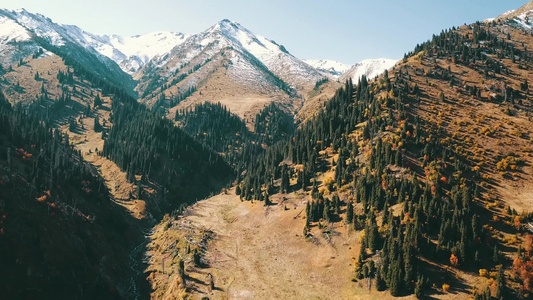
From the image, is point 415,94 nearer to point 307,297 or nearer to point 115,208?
point 307,297

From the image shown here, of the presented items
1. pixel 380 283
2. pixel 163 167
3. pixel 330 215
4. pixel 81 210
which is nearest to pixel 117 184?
pixel 163 167

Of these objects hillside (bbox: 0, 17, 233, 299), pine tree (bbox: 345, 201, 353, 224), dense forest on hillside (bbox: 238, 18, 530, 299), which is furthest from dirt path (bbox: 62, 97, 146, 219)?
pine tree (bbox: 345, 201, 353, 224)

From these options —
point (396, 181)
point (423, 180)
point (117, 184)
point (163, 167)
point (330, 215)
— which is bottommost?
point (117, 184)

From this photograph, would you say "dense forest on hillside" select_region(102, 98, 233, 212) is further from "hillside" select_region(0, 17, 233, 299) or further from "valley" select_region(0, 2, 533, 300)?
"valley" select_region(0, 2, 533, 300)

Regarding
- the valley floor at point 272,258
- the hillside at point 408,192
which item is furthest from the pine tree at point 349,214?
the valley floor at point 272,258

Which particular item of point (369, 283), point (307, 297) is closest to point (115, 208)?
point (307, 297)

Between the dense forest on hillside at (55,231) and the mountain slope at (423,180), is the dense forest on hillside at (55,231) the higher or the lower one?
the lower one

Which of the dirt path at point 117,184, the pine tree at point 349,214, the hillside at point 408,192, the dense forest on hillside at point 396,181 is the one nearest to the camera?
the hillside at point 408,192

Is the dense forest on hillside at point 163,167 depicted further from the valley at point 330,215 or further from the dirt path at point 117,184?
the dirt path at point 117,184

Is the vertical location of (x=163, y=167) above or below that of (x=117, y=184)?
above

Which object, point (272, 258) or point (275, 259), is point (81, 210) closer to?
point (272, 258)

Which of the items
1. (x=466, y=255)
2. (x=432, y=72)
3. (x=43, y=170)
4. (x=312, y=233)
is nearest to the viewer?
(x=466, y=255)
